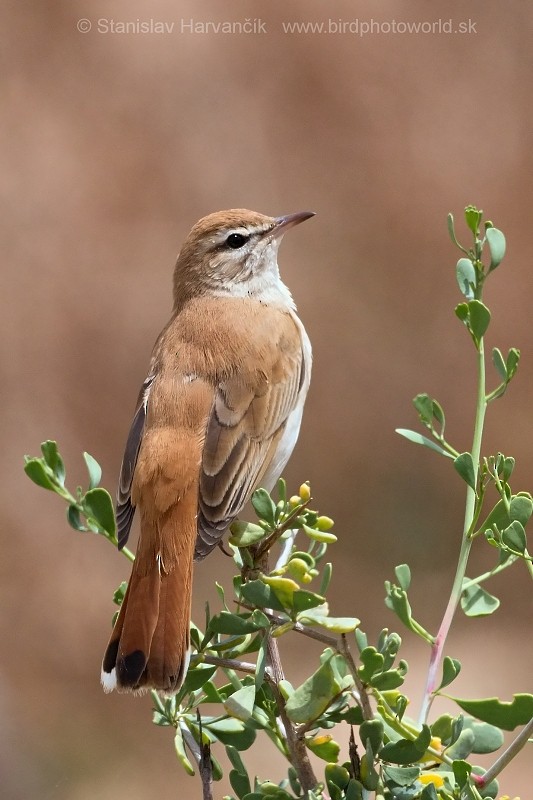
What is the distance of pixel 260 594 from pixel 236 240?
2.10 metres

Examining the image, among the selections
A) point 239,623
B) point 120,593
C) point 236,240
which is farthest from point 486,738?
point 236,240

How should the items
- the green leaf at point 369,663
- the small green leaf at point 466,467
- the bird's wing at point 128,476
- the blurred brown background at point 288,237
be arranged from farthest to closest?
1. the blurred brown background at point 288,237
2. the bird's wing at point 128,476
3. the small green leaf at point 466,467
4. the green leaf at point 369,663

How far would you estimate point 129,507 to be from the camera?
257 centimetres

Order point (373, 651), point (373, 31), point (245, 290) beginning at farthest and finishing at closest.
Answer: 1. point (373, 31)
2. point (245, 290)
3. point (373, 651)

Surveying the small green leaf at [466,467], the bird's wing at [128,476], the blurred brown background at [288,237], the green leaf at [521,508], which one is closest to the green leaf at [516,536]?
the green leaf at [521,508]

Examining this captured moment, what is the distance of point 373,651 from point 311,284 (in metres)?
5.20

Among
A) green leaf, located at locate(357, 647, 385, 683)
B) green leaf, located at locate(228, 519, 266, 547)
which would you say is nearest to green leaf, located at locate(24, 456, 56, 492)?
green leaf, located at locate(228, 519, 266, 547)

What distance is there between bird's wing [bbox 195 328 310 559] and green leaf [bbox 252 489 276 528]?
752 mm

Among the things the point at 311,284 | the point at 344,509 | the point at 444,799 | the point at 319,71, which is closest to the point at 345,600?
the point at 344,509

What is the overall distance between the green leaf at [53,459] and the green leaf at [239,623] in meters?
0.48

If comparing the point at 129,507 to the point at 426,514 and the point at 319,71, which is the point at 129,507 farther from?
the point at 319,71

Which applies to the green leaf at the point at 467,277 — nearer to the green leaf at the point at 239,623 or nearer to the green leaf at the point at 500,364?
the green leaf at the point at 500,364

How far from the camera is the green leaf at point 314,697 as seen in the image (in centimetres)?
143

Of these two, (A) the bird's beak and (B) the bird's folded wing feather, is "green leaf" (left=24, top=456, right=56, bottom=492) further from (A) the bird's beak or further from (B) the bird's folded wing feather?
(A) the bird's beak
